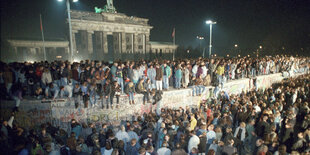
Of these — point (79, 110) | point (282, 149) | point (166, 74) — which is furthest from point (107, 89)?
point (282, 149)

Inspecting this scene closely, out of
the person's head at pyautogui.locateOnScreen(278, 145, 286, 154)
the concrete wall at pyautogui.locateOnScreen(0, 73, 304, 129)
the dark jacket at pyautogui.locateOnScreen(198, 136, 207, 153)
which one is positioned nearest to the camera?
the person's head at pyautogui.locateOnScreen(278, 145, 286, 154)

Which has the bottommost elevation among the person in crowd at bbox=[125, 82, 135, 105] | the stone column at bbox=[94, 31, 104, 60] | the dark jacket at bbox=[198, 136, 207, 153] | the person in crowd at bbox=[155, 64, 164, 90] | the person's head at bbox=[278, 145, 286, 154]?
the dark jacket at bbox=[198, 136, 207, 153]

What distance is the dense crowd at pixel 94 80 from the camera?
927 centimetres

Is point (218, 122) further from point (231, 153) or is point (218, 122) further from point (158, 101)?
point (158, 101)

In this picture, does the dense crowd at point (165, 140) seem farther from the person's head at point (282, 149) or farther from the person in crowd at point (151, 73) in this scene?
the person in crowd at point (151, 73)

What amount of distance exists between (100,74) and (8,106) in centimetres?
484

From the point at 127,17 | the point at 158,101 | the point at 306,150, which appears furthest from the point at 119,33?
the point at 306,150

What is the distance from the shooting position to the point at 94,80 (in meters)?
9.98

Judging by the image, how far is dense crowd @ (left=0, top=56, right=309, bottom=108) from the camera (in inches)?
365

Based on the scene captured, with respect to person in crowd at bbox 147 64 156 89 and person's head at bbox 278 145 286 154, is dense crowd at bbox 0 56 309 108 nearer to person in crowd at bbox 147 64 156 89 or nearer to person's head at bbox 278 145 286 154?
person in crowd at bbox 147 64 156 89

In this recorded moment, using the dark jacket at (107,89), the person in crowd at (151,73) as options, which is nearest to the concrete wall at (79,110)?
the dark jacket at (107,89)

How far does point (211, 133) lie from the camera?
683 cm

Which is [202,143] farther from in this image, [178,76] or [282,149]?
[178,76]

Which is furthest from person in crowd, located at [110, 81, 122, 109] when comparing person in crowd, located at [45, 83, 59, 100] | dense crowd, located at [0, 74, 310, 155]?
person in crowd, located at [45, 83, 59, 100]
